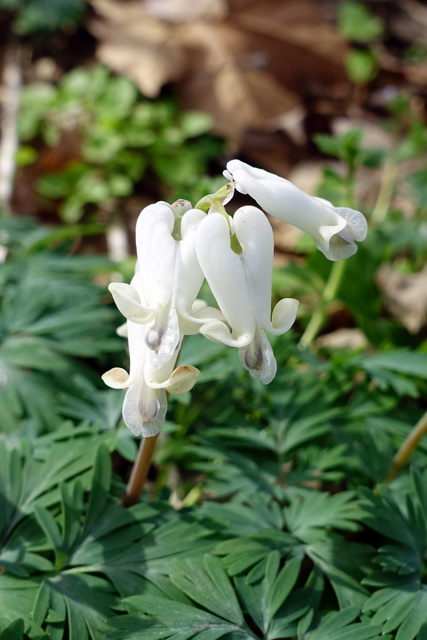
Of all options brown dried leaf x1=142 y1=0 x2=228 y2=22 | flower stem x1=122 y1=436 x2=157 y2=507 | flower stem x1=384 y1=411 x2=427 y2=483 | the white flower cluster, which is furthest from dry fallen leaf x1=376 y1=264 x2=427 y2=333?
brown dried leaf x1=142 y1=0 x2=228 y2=22

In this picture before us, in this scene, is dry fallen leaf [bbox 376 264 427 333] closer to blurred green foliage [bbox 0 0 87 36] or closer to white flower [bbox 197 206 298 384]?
white flower [bbox 197 206 298 384]

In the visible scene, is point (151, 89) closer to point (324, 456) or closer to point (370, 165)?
point (370, 165)

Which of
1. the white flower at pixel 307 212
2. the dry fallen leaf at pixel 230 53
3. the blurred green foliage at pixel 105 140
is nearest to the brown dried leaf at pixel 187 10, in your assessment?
the dry fallen leaf at pixel 230 53

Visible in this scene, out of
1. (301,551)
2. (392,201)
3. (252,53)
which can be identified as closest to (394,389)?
(301,551)

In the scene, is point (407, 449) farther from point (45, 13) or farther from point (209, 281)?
point (45, 13)

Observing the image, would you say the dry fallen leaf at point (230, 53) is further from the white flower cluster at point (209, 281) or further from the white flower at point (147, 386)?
the white flower at point (147, 386)
